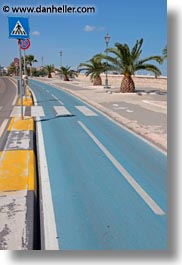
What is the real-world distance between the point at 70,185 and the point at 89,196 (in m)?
0.54

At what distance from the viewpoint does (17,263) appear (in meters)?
3.47

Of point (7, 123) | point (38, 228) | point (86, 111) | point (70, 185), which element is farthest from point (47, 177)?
point (86, 111)

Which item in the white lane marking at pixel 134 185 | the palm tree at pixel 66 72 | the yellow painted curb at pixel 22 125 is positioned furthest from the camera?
the palm tree at pixel 66 72

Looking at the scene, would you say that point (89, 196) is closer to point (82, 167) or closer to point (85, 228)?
→ point (85, 228)

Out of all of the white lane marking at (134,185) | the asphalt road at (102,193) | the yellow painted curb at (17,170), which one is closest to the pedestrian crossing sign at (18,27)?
the asphalt road at (102,193)

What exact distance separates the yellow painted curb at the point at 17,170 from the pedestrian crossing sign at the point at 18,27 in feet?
9.84

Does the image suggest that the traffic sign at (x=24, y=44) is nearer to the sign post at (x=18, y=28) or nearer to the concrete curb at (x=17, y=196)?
the sign post at (x=18, y=28)

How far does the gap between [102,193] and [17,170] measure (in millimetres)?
1741

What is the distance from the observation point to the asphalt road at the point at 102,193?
3.74 m

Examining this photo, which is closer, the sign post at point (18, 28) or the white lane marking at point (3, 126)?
the sign post at point (18, 28)

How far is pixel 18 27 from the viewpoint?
26.2ft

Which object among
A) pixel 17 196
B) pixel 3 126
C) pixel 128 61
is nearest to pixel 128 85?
pixel 128 61

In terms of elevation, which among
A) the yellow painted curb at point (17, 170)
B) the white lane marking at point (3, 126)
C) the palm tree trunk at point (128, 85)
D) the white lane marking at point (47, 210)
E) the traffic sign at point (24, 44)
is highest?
the traffic sign at point (24, 44)

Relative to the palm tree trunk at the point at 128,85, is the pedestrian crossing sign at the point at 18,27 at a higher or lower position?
→ higher
